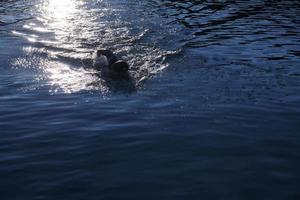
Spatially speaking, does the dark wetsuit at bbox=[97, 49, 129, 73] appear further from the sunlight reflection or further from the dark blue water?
the sunlight reflection

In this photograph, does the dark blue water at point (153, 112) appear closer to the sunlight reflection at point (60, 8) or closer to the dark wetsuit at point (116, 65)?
the dark wetsuit at point (116, 65)

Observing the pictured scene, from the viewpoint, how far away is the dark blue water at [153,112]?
838cm

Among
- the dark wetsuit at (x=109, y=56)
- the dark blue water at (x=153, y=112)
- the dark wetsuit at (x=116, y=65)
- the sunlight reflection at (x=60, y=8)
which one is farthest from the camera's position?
the sunlight reflection at (x=60, y=8)

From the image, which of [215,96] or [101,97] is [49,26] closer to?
[101,97]

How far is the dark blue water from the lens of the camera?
330 inches

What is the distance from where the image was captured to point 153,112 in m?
11.8

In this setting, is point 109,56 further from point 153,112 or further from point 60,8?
point 60,8

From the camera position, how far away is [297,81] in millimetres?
14023

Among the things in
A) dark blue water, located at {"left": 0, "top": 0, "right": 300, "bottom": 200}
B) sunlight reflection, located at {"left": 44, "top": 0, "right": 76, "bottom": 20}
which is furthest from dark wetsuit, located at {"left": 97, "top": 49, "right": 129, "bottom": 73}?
sunlight reflection, located at {"left": 44, "top": 0, "right": 76, "bottom": 20}

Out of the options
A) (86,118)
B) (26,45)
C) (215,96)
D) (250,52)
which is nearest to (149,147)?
(86,118)

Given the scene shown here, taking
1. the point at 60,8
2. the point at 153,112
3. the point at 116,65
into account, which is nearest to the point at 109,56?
the point at 116,65

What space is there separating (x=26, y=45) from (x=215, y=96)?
32.8ft

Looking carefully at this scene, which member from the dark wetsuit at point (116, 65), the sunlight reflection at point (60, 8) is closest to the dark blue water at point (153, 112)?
the dark wetsuit at point (116, 65)

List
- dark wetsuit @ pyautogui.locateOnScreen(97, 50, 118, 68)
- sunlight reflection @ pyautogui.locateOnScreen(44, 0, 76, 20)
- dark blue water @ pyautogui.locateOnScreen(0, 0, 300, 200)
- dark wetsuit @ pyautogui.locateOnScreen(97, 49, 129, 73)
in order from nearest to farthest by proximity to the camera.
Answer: dark blue water @ pyautogui.locateOnScreen(0, 0, 300, 200)
dark wetsuit @ pyautogui.locateOnScreen(97, 49, 129, 73)
dark wetsuit @ pyautogui.locateOnScreen(97, 50, 118, 68)
sunlight reflection @ pyautogui.locateOnScreen(44, 0, 76, 20)
